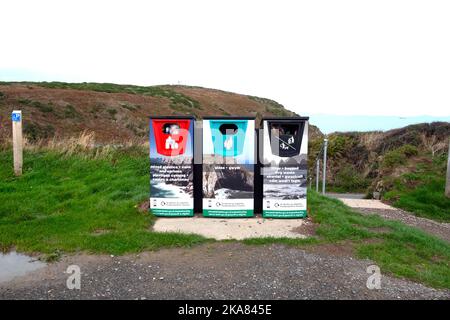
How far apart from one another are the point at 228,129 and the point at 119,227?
7.14 feet

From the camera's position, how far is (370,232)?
17.6 feet

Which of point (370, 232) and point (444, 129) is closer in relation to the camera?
point (370, 232)

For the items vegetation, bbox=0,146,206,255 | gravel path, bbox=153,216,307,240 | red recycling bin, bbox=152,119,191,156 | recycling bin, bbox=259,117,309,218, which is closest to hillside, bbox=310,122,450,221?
recycling bin, bbox=259,117,309,218

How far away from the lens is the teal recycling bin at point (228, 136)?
571 centimetres

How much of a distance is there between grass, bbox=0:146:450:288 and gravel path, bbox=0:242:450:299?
30cm

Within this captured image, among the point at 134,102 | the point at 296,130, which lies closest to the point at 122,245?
the point at 296,130

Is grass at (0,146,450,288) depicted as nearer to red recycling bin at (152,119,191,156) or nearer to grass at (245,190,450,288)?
grass at (245,190,450,288)

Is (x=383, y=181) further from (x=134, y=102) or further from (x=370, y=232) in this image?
(x=134, y=102)

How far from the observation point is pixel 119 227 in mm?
5336

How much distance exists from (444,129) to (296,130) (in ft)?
40.8

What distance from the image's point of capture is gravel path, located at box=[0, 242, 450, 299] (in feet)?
11.5

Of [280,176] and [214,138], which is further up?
[214,138]
